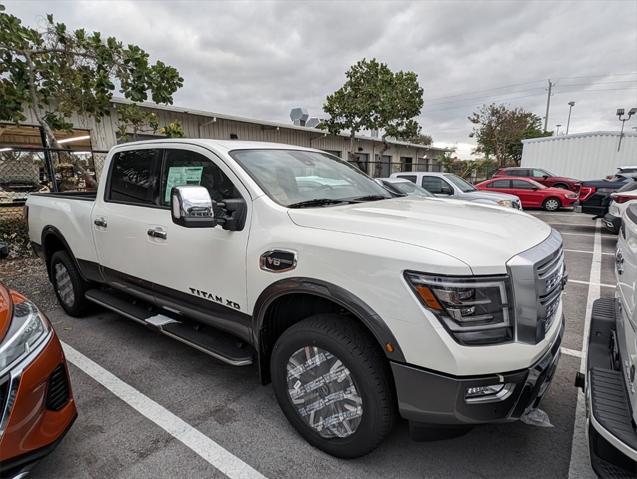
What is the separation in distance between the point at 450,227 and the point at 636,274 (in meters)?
0.84

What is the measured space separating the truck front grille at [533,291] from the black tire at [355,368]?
0.68 metres

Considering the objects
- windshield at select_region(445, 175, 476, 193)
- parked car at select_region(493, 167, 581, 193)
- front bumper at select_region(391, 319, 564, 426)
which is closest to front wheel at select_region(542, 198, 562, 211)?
parked car at select_region(493, 167, 581, 193)

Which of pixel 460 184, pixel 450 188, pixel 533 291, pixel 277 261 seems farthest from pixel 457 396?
Result: pixel 460 184

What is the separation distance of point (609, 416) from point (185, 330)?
2.59 metres

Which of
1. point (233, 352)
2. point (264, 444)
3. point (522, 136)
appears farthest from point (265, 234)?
point (522, 136)

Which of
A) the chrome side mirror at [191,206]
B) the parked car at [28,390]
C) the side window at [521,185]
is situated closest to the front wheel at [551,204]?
the side window at [521,185]

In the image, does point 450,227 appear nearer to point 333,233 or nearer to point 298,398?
point 333,233

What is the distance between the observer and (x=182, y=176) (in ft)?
9.39

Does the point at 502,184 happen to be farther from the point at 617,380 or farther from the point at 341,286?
the point at 341,286

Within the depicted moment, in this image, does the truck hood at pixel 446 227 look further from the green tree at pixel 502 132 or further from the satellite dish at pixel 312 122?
the green tree at pixel 502 132

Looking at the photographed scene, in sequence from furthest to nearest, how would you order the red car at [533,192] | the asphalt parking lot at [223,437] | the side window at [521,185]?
the side window at [521,185] < the red car at [533,192] < the asphalt parking lot at [223,437]

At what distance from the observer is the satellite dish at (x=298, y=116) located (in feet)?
63.5

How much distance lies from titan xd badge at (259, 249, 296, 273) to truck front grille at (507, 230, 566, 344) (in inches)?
42.7

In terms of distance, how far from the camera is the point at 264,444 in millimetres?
2229
